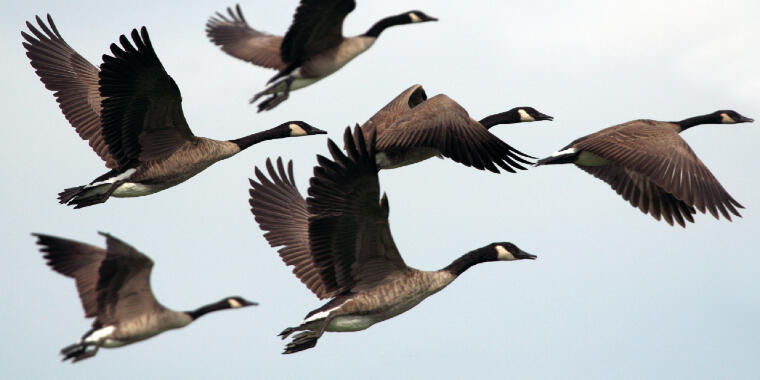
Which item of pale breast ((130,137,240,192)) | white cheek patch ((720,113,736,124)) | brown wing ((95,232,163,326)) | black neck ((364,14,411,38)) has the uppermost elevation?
black neck ((364,14,411,38))

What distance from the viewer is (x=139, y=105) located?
A: 13.9m

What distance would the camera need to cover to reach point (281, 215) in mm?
14562

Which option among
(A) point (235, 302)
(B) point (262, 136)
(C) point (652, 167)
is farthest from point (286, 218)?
(C) point (652, 167)

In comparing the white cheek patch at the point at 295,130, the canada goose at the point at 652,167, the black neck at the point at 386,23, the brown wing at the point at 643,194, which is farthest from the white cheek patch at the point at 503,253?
the white cheek patch at the point at 295,130

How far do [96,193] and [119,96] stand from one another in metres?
1.63

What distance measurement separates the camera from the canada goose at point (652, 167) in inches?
539

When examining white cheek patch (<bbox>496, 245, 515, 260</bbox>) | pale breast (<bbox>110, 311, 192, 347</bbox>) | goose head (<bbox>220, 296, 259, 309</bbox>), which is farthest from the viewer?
goose head (<bbox>220, 296, 259, 309</bbox>)

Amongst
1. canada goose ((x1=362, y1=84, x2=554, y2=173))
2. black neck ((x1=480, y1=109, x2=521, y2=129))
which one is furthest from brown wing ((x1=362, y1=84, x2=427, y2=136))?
black neck ((x1=480, y1=109, x2=521, y2=129))

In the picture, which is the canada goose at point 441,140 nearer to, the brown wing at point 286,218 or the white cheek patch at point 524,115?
the brown wing at point 286,218

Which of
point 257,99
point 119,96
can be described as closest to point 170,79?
point 119,96

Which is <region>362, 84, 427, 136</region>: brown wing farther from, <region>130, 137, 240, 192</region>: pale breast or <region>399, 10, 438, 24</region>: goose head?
<region>130, 137, 240, 192</region>: pale breast

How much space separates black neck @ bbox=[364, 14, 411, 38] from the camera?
15789 mm

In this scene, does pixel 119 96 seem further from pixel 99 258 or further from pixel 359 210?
pixel 359 210

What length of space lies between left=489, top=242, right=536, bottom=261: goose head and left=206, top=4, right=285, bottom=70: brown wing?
555 centimetres
